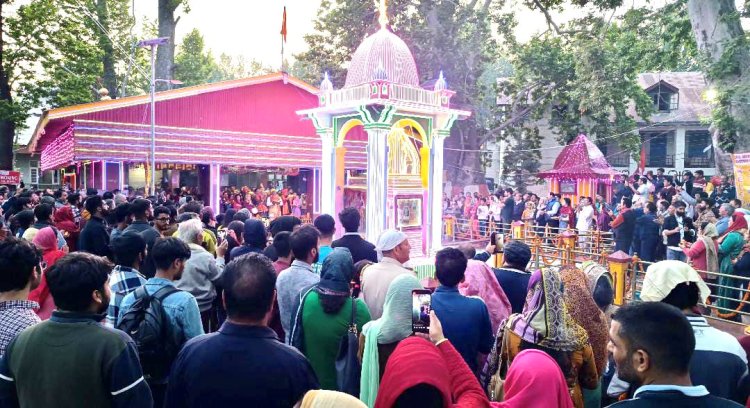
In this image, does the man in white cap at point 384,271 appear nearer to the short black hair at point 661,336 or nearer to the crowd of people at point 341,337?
the crowd of people at point 341,337

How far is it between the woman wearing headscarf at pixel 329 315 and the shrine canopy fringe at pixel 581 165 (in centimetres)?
2010

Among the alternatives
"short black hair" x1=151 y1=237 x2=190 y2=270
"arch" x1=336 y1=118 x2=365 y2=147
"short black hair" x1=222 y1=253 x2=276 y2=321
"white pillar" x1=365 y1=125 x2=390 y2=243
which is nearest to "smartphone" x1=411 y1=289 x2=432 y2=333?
"short black hair" x1=222 y1=253 x2=276 y2=321

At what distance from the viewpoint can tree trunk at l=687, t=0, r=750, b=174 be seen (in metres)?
14.6

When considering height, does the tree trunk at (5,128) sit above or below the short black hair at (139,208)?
above

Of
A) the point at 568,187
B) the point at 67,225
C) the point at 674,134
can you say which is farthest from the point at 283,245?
the point at 674,134

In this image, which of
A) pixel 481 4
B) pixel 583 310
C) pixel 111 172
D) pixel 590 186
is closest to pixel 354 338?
pixel 583 310

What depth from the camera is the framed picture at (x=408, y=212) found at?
43.4ft

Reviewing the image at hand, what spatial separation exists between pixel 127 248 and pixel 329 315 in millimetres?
1501

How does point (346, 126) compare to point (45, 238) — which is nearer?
point (45, 238)

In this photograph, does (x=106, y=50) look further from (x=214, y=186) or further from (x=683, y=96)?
(x=683, y=96)

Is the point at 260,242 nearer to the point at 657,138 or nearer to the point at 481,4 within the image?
the point at 481,4

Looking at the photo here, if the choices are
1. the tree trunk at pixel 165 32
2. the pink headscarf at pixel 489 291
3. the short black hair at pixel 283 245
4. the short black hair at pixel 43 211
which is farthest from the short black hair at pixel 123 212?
the tree trunk at pixel 165 32

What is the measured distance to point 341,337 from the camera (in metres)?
3.69

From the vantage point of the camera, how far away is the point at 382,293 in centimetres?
437
